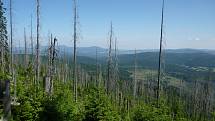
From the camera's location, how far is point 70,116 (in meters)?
18.9

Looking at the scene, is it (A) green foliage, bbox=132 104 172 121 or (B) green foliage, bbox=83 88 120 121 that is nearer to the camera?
(A) green foliage, bbox=132 104 172 121

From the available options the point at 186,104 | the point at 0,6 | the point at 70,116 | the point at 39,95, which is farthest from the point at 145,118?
the point at 186,104

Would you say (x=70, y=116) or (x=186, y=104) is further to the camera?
(x=186, y=104)

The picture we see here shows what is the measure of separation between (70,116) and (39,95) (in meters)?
2.36

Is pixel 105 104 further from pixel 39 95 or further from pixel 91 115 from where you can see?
pixel 39 95

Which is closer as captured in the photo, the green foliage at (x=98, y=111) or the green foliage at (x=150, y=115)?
the green foliage at (x=150, y=115)

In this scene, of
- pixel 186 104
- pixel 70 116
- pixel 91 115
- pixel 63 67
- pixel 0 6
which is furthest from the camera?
pixel 186 104

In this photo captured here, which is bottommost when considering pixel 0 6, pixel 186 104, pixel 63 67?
pixel 186 104

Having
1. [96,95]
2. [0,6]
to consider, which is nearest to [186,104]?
[0,6]

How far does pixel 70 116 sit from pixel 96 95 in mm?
2085

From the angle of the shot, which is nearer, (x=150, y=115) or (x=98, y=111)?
(x=150, y=115)

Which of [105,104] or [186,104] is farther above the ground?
[105,104]

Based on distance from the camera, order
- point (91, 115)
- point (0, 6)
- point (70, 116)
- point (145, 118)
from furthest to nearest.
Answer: point (0, 6)
point (70, 116)
point (91, 115)
point (145, 118)

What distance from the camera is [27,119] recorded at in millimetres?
16953
